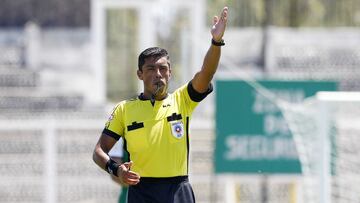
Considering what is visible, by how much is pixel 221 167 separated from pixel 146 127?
4650mm

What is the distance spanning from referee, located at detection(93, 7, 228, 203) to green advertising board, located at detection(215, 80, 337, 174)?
4536 mm

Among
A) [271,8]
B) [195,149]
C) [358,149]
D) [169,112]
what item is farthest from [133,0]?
[169,112]

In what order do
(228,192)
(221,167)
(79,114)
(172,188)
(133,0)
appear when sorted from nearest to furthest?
(172,188) < (221,167) < (228,192) < (79,114) < (133,0)

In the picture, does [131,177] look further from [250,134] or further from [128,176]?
[250,134]

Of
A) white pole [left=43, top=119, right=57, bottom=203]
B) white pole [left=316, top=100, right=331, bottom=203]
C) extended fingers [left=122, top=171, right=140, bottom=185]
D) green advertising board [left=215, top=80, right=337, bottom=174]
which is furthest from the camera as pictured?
white pole [left=43, top=119, right=57, bottom=203]

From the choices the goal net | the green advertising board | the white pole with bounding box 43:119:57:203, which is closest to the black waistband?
the goal net

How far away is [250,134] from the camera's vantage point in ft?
34.9

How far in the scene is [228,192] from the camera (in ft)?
37.0

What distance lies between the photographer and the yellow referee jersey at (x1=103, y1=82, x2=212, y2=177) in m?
5.98

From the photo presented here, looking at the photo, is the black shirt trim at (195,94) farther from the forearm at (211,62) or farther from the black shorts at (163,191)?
the black shorts at (163,191)

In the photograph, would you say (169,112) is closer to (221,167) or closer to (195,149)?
(221,167)

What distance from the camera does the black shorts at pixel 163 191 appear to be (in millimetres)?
5977

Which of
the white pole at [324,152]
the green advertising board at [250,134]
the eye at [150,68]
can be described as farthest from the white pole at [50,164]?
the eye at [150,68]

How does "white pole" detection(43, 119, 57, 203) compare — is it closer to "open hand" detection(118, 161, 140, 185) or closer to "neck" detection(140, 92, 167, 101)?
"neck" detection(140, 92, 167, 101)
